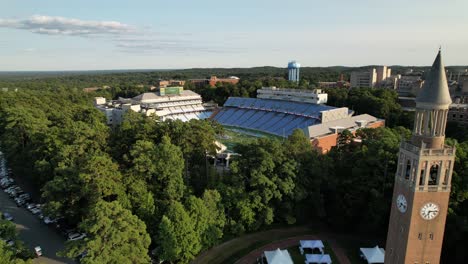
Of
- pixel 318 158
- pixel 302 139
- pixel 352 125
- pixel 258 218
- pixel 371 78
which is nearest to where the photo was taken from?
pixel 258 218

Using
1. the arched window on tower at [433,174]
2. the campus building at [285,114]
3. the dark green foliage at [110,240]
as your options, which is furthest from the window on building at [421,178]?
the campus building at [285,114]

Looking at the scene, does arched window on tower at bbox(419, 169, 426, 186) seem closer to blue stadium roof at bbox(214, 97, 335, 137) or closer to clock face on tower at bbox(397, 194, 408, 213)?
clock face on tower at bbox(397, 194, 408, 213)

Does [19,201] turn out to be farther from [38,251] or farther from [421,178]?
[421,178]

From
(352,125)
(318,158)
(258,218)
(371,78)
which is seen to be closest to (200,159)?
(258,218)

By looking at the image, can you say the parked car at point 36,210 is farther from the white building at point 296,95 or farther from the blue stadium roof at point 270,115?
the white building at point 296,95

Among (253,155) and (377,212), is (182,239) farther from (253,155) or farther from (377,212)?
(377,212)

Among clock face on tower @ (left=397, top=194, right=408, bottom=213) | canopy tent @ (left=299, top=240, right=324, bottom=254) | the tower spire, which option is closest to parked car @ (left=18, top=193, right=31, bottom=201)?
canopy tent @ (left=299, top=240, right=324, bottom=254)
